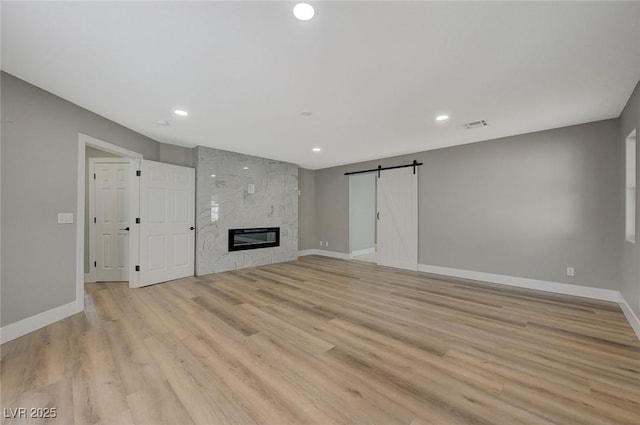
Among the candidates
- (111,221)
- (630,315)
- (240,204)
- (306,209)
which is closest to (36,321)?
(111,221)

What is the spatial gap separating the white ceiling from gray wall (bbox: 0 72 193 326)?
9.9 inches

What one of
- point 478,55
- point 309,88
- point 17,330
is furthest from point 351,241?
point 17,330

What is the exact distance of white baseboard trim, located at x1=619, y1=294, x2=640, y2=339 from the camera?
102 inches

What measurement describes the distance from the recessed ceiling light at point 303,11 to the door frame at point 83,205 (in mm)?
3394

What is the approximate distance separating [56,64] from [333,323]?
3744 millimetres

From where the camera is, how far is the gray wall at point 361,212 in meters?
7.09

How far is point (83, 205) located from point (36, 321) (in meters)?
1.40

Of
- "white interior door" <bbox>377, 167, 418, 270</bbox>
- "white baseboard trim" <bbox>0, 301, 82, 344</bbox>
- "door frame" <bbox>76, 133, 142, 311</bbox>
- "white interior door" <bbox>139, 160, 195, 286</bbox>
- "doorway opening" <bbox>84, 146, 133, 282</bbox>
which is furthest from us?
"white interior door" <bbox>377, 167, 418, 270</bbox>

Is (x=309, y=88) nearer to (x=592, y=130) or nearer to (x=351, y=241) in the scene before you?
(x=592, y=130)

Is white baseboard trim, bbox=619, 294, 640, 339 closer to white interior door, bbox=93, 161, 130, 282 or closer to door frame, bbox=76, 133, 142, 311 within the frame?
door frame, bbox=76, 133, 142, 311

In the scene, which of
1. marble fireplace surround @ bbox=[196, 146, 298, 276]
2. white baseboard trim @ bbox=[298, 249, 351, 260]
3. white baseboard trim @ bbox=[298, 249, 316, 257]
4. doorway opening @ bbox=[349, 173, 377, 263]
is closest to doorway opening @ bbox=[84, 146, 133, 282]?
marble fireplace surround @ bbox=[196, 146, 298, 276]

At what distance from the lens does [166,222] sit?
4645 mm

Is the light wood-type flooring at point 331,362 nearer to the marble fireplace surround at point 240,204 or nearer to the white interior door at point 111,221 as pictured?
the white interior door at point 111,221

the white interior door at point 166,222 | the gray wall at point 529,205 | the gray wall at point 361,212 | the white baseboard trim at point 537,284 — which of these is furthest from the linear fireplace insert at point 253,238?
the white baseboard trim at point 537,284
